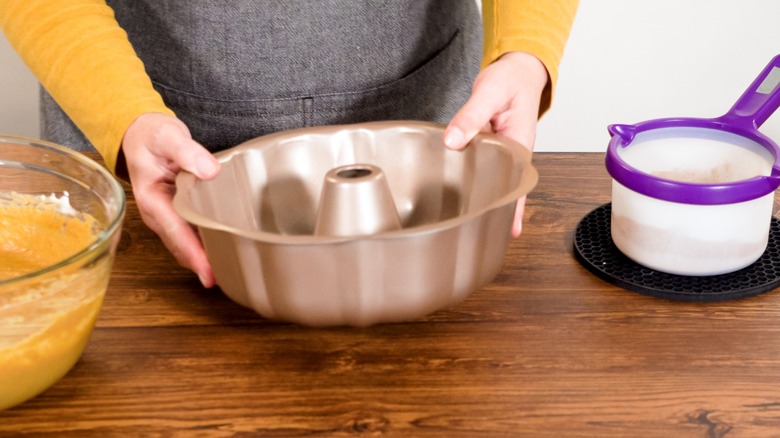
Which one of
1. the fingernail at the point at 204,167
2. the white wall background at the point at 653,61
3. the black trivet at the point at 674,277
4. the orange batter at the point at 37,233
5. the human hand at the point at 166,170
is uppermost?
the fingernail at the point at 204,167

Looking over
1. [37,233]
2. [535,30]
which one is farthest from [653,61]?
[37,233]

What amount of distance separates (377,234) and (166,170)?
0.27m

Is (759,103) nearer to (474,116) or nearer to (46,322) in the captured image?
(474,116)

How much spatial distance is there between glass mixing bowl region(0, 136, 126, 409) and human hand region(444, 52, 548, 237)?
0.89 ft

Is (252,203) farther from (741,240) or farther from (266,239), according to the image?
(741,240)

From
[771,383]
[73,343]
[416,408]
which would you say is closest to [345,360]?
[416,408]

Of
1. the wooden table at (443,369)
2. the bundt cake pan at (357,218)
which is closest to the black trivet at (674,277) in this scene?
the wooden table at (443,369)

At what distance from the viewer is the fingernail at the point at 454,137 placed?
2.30ft

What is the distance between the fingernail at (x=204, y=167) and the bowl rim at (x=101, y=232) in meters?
0.06

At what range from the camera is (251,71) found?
97 centimetres

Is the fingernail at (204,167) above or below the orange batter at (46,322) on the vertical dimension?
above

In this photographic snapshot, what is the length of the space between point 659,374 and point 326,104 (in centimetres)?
52

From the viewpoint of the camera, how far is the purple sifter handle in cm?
78

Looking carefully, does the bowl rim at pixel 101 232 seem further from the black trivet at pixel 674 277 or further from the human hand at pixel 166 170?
the black trivet at pixel 674 277
